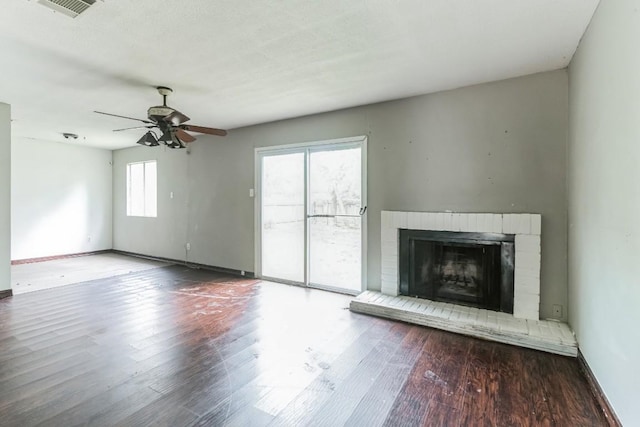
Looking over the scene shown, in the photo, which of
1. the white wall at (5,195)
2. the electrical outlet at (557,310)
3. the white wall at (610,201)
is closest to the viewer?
the white wall at (610,201)

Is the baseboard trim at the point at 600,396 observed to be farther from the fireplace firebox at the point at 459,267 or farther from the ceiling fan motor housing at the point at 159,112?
the ceiling fan motor housing at the point at 159,112

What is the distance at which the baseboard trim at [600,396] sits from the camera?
1.75m

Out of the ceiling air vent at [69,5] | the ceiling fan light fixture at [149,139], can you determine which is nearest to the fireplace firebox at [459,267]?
the ceiling fan light fixture at [149,139]

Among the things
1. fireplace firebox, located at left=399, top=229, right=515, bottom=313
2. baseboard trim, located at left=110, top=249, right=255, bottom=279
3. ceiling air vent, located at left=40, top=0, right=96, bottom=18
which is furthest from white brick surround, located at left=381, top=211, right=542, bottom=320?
ceiling air vent, located at left=40, top=0, right=96, bottom=18

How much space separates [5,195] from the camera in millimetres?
4090

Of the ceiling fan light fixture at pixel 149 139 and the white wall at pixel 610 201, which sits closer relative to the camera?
the white wall at pixel 610 201

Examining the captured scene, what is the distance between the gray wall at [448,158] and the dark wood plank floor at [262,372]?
3.85ft

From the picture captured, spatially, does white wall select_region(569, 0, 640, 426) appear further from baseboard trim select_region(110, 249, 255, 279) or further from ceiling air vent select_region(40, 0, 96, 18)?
baseboard trim select_region(110, 249, 255, 279)

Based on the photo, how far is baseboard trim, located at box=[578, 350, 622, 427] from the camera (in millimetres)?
1748

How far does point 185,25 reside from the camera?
2211 mm

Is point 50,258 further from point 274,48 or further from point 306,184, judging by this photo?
point 274,48

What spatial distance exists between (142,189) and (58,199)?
5.46 feet

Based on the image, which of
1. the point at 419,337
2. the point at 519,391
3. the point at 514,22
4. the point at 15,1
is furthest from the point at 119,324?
the point at 514,22

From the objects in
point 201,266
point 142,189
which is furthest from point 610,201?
point 142,189
